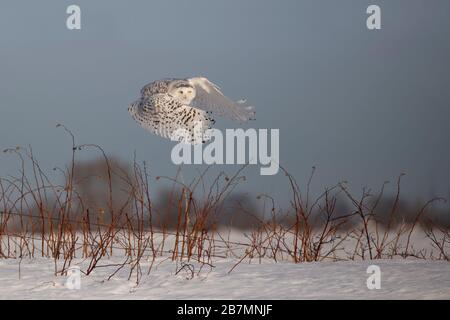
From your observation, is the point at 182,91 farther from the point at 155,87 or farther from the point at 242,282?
the point at 242,282

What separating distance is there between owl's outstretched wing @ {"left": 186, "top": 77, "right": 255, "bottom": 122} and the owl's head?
40 cm

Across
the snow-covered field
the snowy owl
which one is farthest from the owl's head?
the snow-covered field

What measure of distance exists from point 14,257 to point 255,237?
160 centimetres

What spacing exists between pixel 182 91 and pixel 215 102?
612mm

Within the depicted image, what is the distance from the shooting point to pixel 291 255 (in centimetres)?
418

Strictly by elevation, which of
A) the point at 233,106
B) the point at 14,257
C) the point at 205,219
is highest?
the point at 233,106

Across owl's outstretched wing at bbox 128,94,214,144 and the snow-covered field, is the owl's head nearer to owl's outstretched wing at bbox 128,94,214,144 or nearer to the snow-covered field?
owl's outstretched wing at bbox 128,94,214,144

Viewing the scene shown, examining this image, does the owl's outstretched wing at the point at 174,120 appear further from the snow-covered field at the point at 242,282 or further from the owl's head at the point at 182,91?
the snow-covered field at the point at 242,282

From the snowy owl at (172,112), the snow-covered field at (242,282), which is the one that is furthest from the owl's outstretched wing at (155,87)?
the snow-covered field at (242,282)

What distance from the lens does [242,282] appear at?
10.6 ft

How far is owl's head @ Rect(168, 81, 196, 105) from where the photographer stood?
4.07 metres
